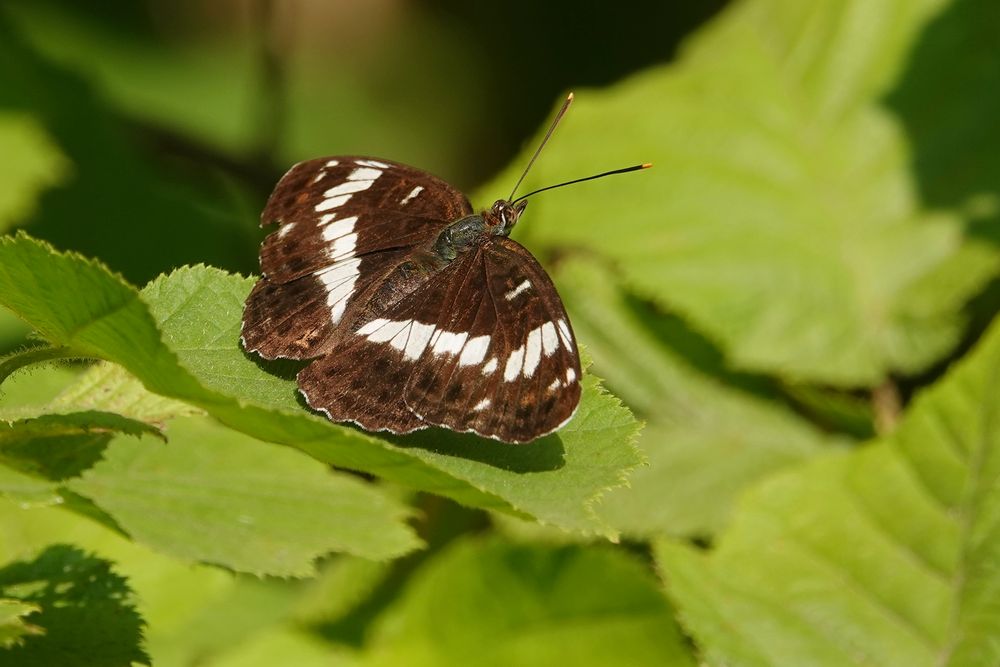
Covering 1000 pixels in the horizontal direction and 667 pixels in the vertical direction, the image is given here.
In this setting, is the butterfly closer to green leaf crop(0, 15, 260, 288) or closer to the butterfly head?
the butterfly head

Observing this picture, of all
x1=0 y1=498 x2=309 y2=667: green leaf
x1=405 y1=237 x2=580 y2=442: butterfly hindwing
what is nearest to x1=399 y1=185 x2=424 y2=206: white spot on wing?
x1=405 y1=237 x2=580 y2=442: butterfly hindwing

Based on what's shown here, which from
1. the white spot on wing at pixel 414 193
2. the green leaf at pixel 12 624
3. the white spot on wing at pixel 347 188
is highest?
the white spot on wing at pixel 347 188

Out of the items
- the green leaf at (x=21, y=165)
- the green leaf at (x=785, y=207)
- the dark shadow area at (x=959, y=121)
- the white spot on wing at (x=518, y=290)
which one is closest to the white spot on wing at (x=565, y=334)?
the white spot on wing at (x=518, y=290)

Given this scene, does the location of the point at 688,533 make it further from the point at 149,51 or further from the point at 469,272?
the point at 149,51

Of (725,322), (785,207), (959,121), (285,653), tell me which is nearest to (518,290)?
(725,322)

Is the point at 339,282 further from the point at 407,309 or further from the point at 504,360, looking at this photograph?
the point at 504,360

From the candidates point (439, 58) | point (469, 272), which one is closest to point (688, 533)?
point (469, 272)

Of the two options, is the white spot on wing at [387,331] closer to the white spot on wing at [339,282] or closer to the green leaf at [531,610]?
the white spot on wing at [339,282]
